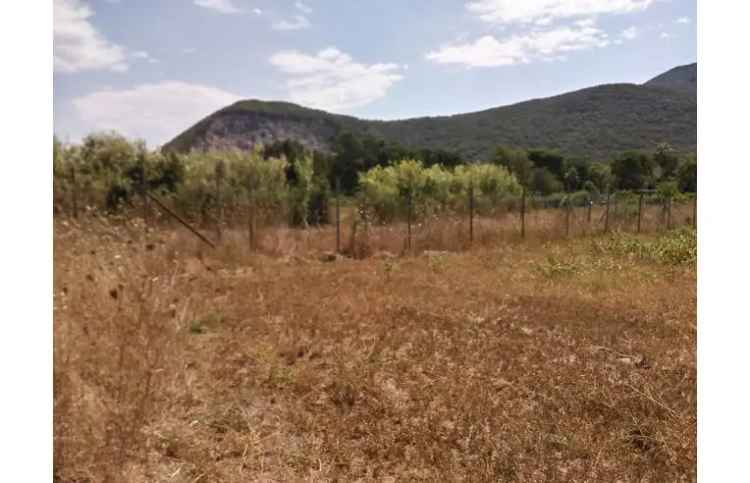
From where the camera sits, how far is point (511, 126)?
114ft

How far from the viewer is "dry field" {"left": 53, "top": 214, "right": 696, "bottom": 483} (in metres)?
2.11

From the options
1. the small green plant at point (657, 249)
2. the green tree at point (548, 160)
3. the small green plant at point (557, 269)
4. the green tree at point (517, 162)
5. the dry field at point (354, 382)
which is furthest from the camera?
the green tree at point (548, 160)

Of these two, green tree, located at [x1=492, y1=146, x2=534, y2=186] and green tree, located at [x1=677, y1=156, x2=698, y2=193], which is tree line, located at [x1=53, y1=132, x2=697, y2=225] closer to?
green tree, located at [x1=677, y1=156, x2=698, y2=193]

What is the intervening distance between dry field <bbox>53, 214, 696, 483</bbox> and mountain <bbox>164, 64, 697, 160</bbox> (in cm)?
1938

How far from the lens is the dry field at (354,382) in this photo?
2109 mm

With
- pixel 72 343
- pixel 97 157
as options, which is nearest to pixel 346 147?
pixel 97 157

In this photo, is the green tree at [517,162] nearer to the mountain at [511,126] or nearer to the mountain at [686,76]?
the mountain at [511,126]

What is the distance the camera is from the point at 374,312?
457 cm

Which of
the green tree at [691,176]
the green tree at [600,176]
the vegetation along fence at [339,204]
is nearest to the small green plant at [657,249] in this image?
the green tree at [691,176]

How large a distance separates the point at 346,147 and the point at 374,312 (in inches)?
861

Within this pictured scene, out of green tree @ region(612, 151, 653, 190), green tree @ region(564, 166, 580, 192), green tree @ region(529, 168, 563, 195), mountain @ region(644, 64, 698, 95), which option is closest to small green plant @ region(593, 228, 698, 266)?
mountain @ region(644, 64, 698, 95)

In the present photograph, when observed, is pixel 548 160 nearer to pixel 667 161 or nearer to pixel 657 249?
pixel 667 161

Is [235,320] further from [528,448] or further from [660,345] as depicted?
[660,345]

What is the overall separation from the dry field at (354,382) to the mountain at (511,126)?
19.4 metres
